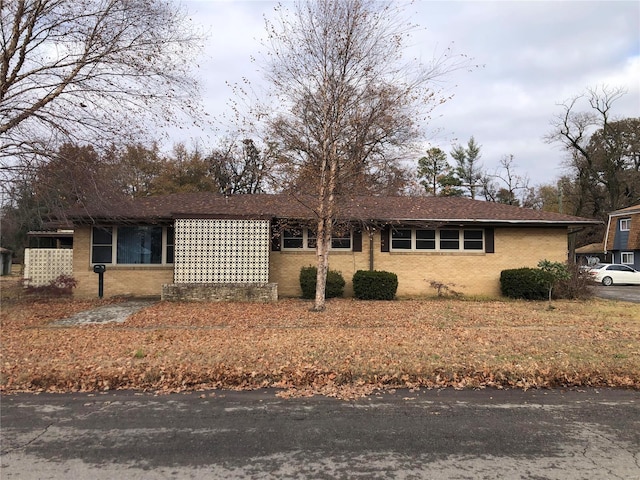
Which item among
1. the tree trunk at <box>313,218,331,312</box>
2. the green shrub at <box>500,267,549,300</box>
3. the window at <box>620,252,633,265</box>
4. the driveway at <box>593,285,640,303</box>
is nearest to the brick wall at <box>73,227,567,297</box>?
A: the green shrub at <box>500,267,549,300</box>

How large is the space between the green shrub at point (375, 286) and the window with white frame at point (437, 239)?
188 cm

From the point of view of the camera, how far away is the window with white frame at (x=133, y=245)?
614 inches

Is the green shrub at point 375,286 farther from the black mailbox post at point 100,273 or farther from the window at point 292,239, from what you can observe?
the black mailbox post at point 100,273

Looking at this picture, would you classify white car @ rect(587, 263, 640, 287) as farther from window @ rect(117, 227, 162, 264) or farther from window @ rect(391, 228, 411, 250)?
window @ rect(117, 227, 162, 264)

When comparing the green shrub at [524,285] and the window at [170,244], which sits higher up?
the window at [170,244]

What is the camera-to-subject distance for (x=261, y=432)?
13.6 feet

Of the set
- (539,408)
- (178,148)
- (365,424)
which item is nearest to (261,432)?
(365,424)

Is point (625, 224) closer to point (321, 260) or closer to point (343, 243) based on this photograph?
point (343, 243)

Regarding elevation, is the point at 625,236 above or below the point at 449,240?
above

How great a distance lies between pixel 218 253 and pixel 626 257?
3472 centimetres

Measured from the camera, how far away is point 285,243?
16266 mm

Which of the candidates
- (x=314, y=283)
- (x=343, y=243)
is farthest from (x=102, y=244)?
(x=343, y=243)

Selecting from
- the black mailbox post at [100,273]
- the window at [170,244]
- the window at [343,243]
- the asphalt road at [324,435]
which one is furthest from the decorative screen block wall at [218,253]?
the asphalt road at [324,435]

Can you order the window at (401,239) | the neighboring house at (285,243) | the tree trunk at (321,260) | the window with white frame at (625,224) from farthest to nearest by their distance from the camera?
the window with white frame at (625,224) → the window at (401,239) → the neighboring house at (285,243) → the tree trunk at (321,260)
